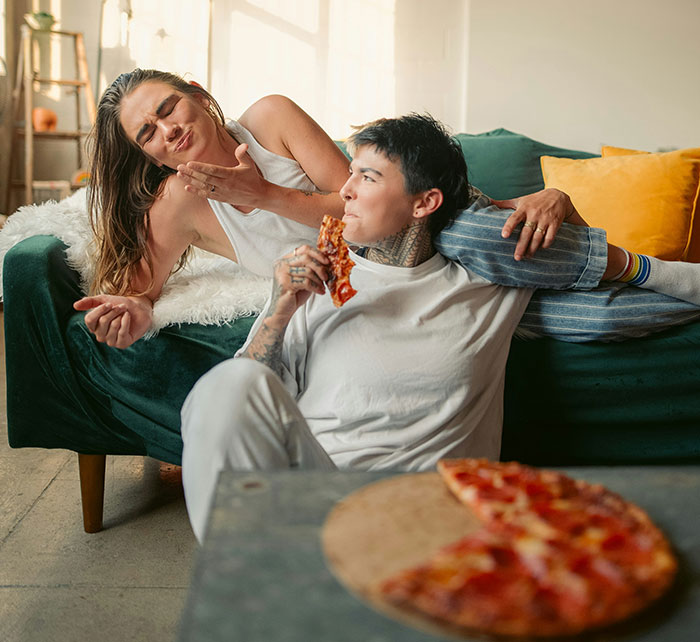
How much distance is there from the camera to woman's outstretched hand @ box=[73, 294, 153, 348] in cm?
142

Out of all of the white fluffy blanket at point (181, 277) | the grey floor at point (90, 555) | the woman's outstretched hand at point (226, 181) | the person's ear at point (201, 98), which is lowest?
the grey floor at point (90, 555)

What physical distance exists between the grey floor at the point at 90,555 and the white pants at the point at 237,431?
52 centimetres

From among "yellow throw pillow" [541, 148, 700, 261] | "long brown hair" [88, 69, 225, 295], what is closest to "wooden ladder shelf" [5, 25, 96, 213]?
"long brown hair" [88, 69, 225, 295]

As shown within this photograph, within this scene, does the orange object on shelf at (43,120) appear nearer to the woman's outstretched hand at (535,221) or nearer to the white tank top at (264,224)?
the white tank top at (264,224)

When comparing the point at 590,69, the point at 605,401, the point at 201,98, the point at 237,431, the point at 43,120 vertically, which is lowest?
the point at 605,401

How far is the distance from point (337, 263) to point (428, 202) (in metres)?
0.25

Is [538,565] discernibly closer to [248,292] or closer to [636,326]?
[636,326]

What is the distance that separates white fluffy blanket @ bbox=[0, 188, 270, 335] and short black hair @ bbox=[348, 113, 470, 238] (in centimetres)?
53

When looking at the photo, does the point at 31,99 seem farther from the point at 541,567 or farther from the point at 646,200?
the point at 541,567

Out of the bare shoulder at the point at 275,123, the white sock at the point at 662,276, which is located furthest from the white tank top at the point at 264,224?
the white sock at the point at 662,276

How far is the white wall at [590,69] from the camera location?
12.5ft

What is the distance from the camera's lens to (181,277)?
187 centimetres

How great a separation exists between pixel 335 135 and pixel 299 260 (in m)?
3.57

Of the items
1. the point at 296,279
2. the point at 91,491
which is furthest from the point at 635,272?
the point at 91,491
